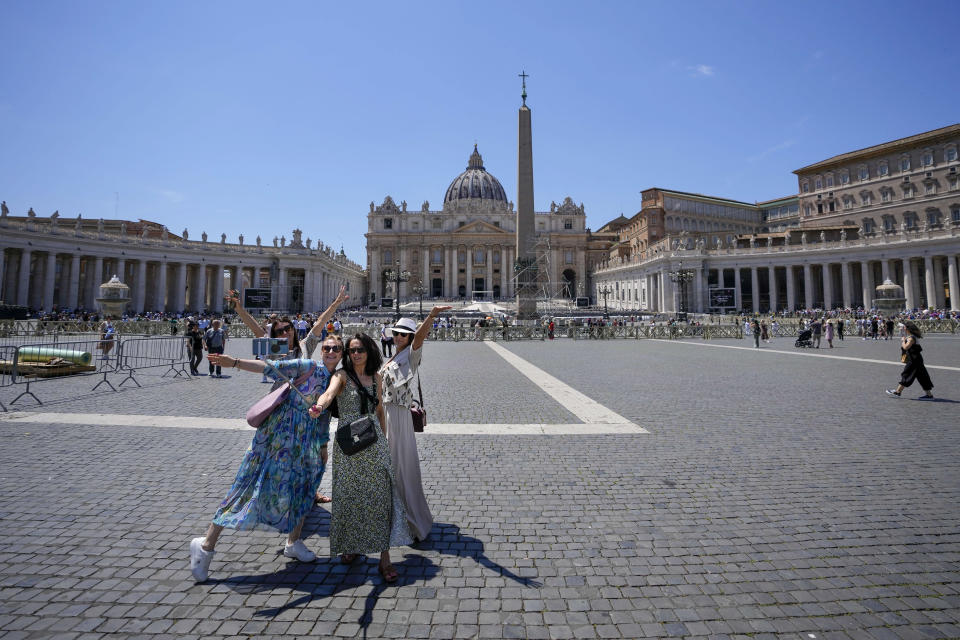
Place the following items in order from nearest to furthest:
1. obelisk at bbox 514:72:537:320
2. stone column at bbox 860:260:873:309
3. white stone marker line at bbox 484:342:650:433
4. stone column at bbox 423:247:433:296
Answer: white stone marker line at bbox 484:342:650:433
obelisk at bbox 514:72:537:320
stone column at bbox 860:260:873:309
stone column at bbox 423:247:433:296

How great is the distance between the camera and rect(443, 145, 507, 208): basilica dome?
3529 inches

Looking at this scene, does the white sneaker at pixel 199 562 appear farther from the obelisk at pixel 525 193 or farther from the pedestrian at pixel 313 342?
the obelisk at pixel 525 193

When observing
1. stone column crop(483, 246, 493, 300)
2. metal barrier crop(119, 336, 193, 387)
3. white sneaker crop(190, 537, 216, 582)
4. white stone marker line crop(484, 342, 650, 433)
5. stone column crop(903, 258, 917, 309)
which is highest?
stone column crop(483, 246, 493, 300)

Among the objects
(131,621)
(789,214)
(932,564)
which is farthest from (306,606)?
(789,214)

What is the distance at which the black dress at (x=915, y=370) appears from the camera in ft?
25.1

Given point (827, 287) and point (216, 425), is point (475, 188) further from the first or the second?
point (216, 425)

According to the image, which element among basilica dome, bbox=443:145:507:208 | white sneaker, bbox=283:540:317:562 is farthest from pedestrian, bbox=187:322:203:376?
basilica dome, bbox=443:145:507:208

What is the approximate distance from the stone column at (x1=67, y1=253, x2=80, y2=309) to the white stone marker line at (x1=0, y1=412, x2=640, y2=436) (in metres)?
43.1

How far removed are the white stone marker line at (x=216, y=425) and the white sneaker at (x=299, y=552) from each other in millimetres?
3021

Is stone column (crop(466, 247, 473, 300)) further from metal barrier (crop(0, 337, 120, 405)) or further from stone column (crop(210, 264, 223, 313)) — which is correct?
metal barrier (crop(0, 337, 120, 405))

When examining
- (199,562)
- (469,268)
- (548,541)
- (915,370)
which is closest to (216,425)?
(199,562)

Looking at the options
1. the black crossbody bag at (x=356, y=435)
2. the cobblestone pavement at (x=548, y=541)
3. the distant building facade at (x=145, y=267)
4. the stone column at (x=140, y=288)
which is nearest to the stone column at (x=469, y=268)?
the distant building facade at (x=145, y=267)

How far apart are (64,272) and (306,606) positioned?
61035 mm

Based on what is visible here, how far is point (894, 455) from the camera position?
479 cm
